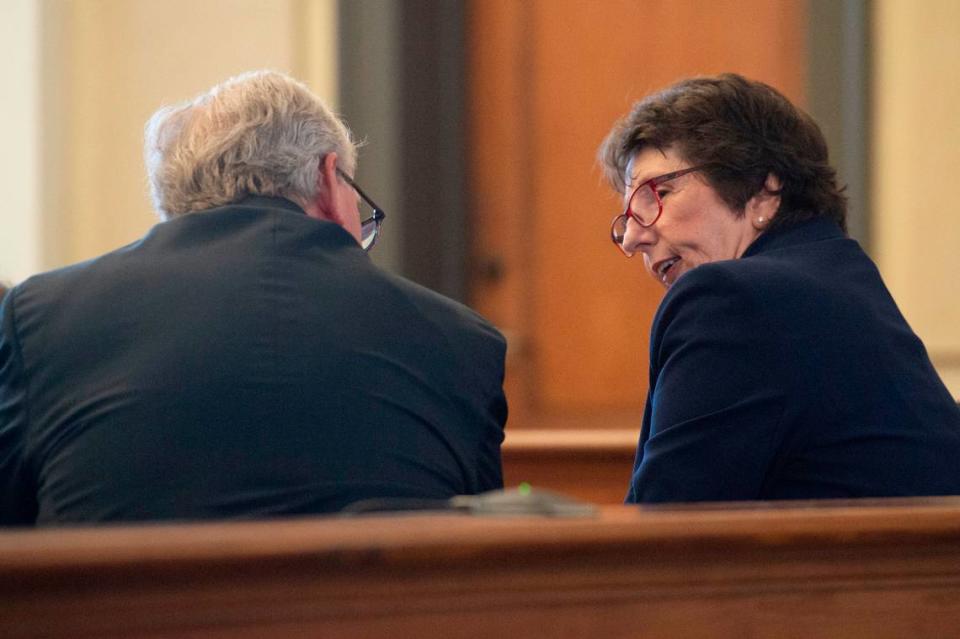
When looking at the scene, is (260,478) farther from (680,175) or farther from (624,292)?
(624,292)

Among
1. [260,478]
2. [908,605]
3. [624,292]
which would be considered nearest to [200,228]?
[260,478]

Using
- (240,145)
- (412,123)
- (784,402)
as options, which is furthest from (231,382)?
(412,123)

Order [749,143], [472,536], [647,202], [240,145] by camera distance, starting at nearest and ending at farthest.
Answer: [472,536]
[240,145]
[749,143]
[647,202]

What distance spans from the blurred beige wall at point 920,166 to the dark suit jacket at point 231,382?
3.43 meters

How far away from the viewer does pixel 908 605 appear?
124cm

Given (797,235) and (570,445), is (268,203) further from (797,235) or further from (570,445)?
(570,445)

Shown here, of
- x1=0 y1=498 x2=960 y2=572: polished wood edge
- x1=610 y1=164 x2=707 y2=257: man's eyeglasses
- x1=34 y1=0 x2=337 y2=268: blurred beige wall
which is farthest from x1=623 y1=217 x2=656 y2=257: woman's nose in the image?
x1=34 y1=0 x2=337 y2=268: blurred beige wall

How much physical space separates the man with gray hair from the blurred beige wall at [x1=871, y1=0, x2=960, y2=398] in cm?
337

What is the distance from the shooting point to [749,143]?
2102mm

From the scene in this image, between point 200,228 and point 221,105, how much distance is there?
292 millimetres

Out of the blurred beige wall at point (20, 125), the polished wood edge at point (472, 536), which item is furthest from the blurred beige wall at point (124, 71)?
the polished wood edge at point (472, 536)

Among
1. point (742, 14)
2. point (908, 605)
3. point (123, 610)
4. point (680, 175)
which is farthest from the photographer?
point (742, 14)

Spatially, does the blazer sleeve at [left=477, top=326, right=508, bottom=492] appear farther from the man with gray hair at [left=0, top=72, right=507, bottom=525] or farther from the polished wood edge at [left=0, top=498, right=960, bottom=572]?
the polished wood edge at [left=0, top=498, right=960, bottom=572]

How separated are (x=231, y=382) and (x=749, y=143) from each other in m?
0.96
